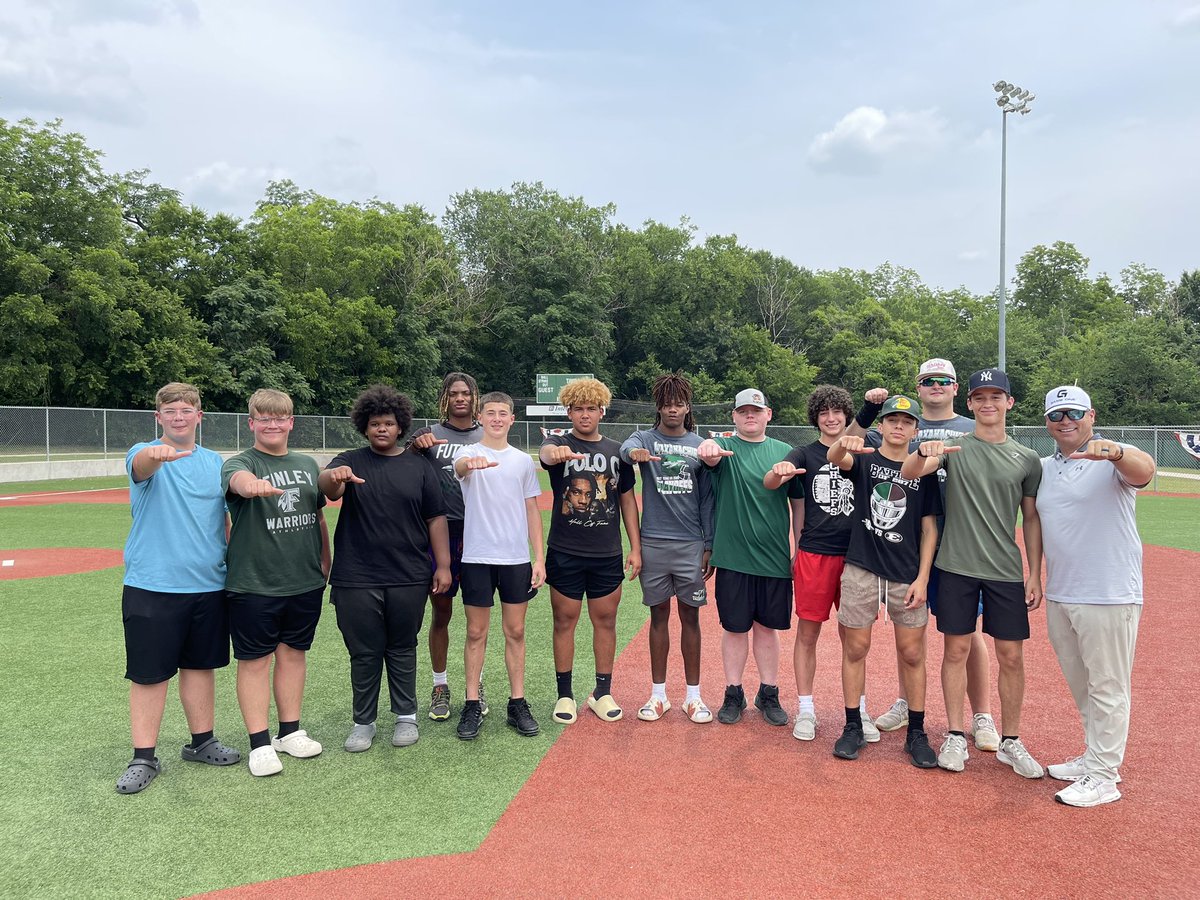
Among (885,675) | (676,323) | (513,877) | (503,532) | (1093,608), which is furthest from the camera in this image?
(676,323)

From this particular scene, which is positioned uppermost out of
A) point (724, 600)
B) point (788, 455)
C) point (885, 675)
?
point (788, 455)

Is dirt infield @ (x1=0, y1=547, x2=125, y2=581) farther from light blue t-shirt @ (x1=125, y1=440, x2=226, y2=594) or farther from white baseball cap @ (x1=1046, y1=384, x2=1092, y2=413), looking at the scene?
white baseball cap @ (x1=1046, y1=384, x2=1092, y2=413)

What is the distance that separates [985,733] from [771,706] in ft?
4.15

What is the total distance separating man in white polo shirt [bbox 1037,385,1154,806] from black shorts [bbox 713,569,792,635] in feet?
4.90

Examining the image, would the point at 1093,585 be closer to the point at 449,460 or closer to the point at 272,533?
the point at 449,460

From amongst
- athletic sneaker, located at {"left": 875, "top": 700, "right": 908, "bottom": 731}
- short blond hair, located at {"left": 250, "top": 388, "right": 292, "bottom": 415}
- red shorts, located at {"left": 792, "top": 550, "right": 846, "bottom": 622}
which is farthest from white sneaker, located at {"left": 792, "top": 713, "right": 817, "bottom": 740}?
short blond hair, located at {"left": 250, "top": 388, "right": 292, "bottom": 415}

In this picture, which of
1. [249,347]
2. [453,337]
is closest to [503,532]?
[249,347]

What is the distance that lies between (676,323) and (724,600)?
151 feet

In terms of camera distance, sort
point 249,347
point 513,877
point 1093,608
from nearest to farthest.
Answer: point 513,877
point 1093,608
point 249,347

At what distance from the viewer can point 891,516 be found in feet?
14.3

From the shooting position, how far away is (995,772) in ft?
13.6

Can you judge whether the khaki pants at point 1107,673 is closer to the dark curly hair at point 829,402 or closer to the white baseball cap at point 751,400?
the dark curly hair at point 829,402

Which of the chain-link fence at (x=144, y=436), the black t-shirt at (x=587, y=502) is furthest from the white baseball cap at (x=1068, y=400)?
the chain-link fence at (x=144, y=436)

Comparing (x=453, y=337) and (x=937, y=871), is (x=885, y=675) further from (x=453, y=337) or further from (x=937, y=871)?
(x=453, y=337)
